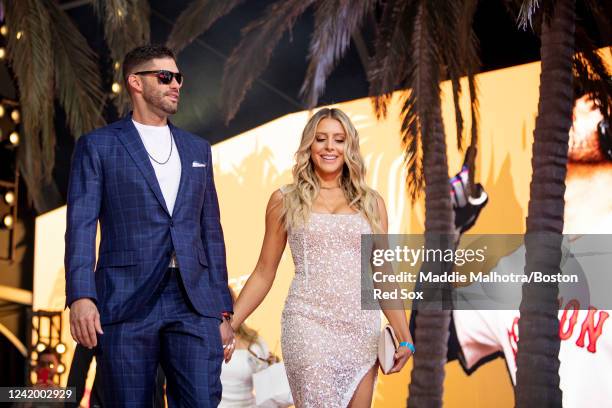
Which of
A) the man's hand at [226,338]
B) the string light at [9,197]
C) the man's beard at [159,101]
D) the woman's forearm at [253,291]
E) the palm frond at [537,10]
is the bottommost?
the man's hand at [226,338]

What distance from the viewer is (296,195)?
4504mm

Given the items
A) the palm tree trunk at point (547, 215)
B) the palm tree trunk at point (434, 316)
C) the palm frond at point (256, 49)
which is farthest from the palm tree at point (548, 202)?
the palm frond at point (256, 49)

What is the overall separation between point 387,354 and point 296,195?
931 millimetres

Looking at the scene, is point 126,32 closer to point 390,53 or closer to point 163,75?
point 390,53

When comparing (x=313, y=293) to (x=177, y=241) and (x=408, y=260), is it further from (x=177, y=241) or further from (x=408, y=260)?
(x=408, y=260)

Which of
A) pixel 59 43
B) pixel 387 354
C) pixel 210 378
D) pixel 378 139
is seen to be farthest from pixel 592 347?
pixel 59 43

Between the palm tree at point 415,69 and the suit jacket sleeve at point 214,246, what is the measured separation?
13.0 feet

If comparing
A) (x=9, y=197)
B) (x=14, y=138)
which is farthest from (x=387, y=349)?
(x=9, y=197)

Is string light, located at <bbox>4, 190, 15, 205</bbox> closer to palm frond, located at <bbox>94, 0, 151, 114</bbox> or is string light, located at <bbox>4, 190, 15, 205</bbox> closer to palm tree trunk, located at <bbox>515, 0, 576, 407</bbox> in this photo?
palm frond, located at <bbox>94, 0, 151, 114</bbox>

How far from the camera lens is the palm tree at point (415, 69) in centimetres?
800

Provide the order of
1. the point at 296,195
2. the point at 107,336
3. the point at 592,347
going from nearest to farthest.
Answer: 1. the point at 107,336
2. the point at 296,195
3. the point at 592,347

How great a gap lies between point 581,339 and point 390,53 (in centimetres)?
319

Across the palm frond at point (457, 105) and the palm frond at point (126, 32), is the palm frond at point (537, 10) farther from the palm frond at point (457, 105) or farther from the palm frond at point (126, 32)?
the palm frond at point (126, 32)

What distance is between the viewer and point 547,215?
301 inches
